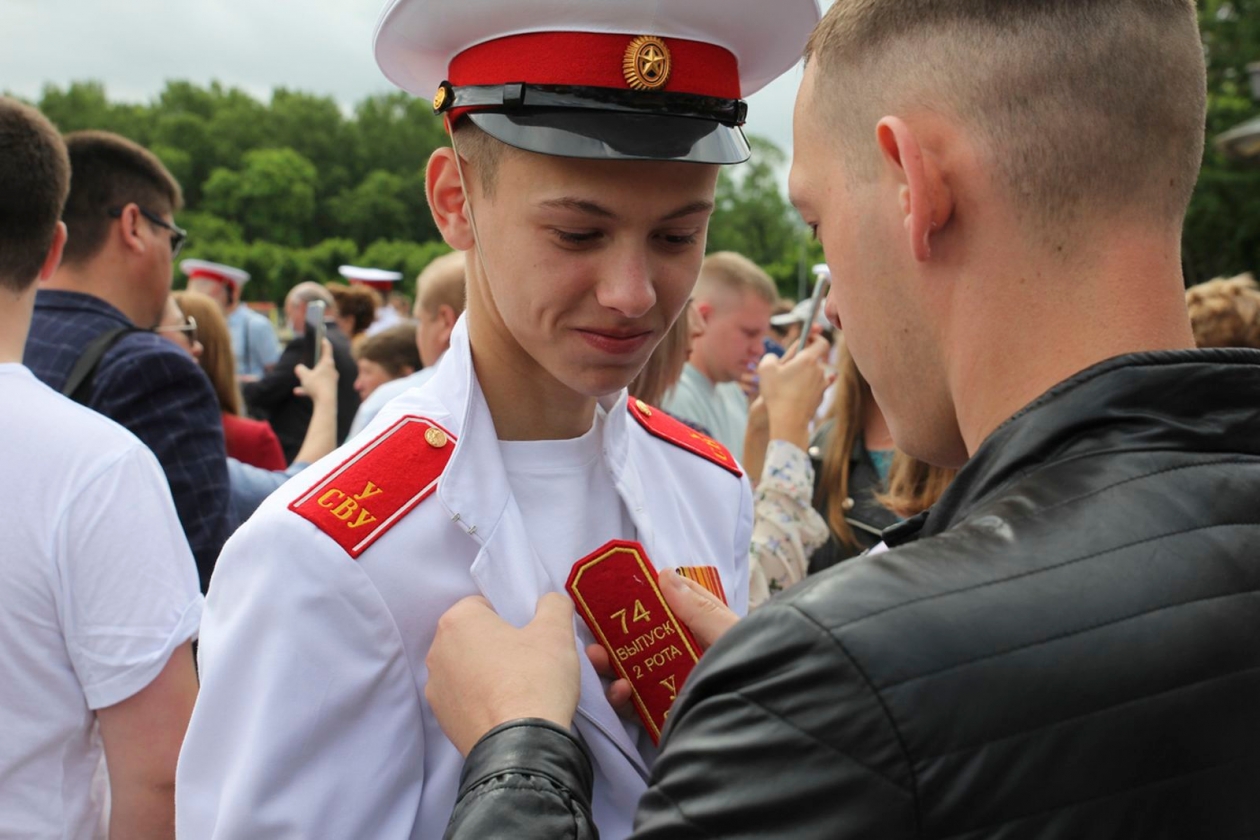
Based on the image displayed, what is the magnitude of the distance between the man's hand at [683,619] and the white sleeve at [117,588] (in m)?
0.98

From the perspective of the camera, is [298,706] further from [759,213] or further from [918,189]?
[759,213]

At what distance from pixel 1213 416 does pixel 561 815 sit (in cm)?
88

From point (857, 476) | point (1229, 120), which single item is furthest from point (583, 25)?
point (1229, 120)

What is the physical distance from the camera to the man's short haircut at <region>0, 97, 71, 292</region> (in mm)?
2432

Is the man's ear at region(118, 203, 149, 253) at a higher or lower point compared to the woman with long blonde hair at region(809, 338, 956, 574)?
higher

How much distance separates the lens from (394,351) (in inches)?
279

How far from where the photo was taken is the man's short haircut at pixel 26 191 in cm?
243

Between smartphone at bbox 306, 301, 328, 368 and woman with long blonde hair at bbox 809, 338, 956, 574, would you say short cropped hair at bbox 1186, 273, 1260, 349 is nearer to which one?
woman with long blonde hair at bbox 809, 338, 956, 574

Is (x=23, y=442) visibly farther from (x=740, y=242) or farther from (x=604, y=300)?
(x=740, y=242)

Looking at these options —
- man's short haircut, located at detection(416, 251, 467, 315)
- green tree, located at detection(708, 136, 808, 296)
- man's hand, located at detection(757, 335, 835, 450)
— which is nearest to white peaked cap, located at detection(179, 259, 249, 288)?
man's short haircut, located at detection(416, 251, 467, 315)

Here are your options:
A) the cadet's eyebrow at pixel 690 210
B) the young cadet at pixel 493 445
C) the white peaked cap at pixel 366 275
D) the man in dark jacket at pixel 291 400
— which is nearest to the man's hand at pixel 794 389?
the young cadet at pixel 493 445

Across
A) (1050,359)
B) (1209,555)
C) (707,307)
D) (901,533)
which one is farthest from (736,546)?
(707,307)

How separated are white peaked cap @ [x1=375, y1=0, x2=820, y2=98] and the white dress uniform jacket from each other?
605 mm

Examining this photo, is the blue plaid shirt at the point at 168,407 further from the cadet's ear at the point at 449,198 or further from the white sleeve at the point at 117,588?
the cadet's ear at the point at 449,198
